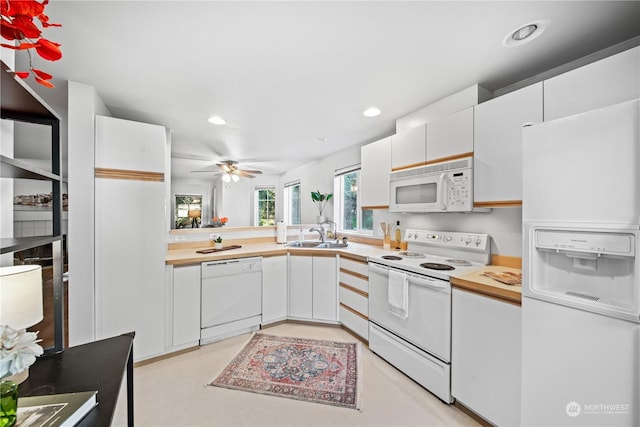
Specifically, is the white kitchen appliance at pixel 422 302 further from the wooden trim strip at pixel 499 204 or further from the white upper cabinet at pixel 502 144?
the white upper cabinet at pixel 502 144

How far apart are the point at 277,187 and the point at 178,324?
4729 millimetres

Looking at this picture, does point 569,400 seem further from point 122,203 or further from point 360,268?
point 122,203

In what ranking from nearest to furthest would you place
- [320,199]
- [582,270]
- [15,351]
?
[15,351]
[582,270]
[320,199]

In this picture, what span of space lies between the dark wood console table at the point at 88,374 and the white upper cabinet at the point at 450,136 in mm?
2364

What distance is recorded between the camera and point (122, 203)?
2.15 metres

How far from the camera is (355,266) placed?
2.68m

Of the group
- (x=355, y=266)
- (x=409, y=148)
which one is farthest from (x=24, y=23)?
(x=355, y=266)

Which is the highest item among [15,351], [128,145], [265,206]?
[128,145]

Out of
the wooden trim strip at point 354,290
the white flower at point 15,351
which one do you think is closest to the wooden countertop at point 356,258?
the wooden trim strip at point 354,290

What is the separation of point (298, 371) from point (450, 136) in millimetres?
2269

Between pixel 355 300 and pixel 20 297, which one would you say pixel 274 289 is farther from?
pixel 20 297

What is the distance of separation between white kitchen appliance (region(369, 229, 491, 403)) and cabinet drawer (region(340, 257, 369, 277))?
0.38 ft

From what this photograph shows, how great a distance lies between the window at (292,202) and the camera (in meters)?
5.99

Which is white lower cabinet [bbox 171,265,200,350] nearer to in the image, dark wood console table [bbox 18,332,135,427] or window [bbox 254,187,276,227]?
dark wood console table [bbox 18,332,135,427]
